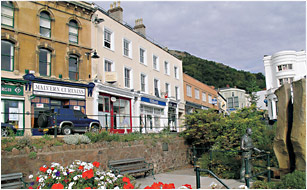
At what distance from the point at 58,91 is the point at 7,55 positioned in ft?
12.0

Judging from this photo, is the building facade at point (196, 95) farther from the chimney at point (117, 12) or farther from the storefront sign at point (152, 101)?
the chimney at point (117, 12)

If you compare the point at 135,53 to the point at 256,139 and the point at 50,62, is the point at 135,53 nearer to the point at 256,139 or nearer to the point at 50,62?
the point at 50,62

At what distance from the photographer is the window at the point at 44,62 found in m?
18.1

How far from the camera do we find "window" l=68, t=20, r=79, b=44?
786 inches

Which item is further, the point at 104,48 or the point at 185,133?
the point at 104,48

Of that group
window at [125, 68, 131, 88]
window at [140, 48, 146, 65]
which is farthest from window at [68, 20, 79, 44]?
window at [140, 48, 146, 65]

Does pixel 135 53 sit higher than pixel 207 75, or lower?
lower

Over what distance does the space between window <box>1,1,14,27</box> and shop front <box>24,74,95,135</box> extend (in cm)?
335

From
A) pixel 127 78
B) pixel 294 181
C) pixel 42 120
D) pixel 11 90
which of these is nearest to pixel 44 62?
pixel 11 90

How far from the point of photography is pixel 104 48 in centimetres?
2191

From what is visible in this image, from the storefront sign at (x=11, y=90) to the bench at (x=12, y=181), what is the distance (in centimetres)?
929

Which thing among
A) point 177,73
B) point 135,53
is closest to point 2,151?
point 135,53

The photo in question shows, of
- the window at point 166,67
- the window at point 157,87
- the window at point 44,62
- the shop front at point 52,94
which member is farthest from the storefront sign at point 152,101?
the window at point 44,62

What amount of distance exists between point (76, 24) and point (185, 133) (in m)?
11.1
